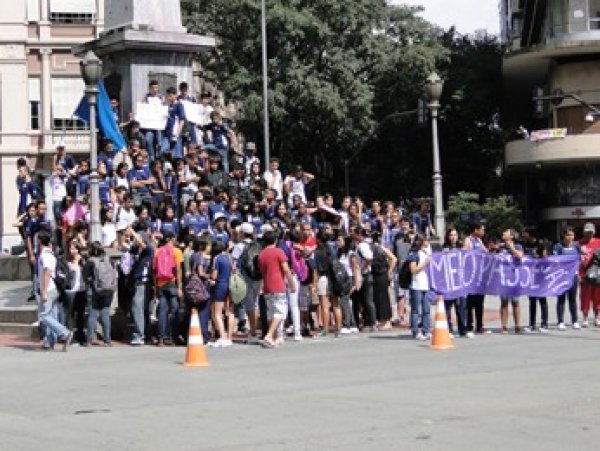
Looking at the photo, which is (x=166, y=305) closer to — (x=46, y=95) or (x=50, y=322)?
(x=50, y=322)

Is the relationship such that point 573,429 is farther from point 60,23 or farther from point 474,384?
point 60,23

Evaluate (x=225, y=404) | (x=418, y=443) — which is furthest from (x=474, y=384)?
(x=418, y=443)

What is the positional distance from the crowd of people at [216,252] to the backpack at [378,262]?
0.02 m

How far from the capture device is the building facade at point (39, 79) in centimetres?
6881

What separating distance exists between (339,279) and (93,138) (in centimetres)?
499

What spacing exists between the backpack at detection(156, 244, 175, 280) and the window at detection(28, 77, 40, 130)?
2065 inches

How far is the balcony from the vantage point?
54.8 metres

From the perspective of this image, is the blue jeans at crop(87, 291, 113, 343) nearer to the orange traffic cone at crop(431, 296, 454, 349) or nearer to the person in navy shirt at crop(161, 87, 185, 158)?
the orange traffic cone at crop(431, 296, 454, 349)

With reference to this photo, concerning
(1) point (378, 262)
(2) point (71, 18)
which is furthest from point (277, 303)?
(2) point (71, 18)

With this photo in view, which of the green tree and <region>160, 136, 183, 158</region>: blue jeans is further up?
<region>160, 136, 183, 158</region>: blue jeans

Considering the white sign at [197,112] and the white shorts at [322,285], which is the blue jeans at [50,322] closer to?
the white shorts at [322,285]

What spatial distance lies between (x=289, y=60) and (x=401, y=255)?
30.5 meters

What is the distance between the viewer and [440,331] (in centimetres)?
1858

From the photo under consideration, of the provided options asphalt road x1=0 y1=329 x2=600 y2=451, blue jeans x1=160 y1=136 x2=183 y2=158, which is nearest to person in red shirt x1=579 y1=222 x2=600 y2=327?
asphalt road x1=0 y1=329 x2=600 y2=451
